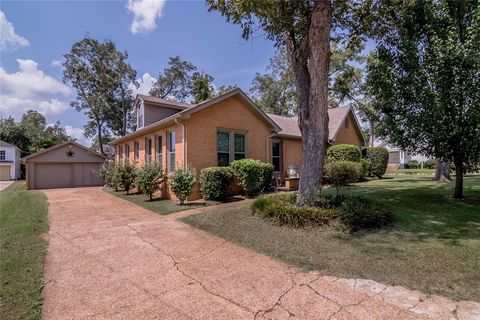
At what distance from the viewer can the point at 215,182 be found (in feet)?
Result: 38.2

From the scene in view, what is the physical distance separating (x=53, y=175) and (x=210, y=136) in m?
20.0

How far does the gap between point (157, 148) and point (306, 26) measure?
9.84 m

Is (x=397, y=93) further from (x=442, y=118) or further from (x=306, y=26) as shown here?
(x=306, y=26)

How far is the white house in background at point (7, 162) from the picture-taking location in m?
37.3

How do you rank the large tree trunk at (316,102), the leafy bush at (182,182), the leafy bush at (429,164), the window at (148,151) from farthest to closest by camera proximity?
the leafy bush at (429,164)
the window at (148,151)
the leafy bush at (182,182)
the large tree trunk at (316,102)

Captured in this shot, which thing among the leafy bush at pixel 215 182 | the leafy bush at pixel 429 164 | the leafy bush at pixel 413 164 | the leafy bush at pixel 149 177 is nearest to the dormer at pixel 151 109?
the leafy bush at pixel 149 177

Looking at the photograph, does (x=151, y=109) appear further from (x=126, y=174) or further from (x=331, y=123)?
(x=331, y=123)

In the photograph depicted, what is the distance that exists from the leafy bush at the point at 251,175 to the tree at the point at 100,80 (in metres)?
26.6

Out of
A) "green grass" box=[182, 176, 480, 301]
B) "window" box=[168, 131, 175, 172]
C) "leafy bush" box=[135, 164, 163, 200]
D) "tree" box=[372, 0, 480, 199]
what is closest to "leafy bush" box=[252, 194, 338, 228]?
"green grass" box=[182, 176, 480, 301]

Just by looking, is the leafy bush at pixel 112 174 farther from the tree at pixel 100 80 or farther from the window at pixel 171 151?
the tree at pixel 100 80

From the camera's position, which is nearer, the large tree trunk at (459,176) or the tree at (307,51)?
the tree at (307,51)

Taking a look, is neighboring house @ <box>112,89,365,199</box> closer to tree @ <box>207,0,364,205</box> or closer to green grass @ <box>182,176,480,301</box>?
tree @ <box>207,0,364,205</box>

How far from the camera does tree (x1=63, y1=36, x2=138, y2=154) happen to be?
32.8 meters

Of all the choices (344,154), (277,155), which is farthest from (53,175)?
(344,154)
